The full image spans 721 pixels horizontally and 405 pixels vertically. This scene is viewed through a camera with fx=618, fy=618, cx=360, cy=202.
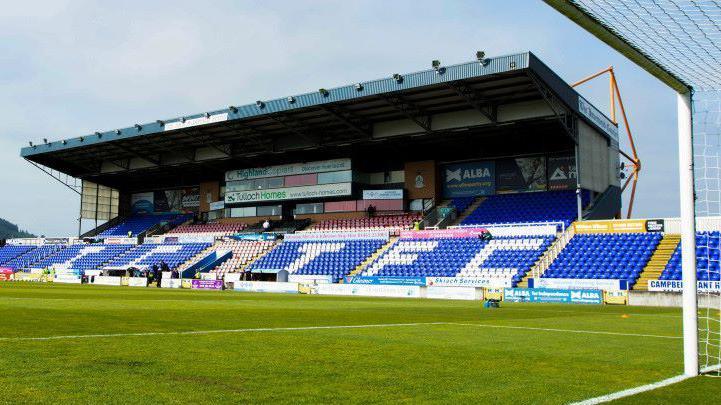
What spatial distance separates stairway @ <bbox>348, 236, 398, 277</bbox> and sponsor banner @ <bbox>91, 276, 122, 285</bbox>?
1997 centimetres

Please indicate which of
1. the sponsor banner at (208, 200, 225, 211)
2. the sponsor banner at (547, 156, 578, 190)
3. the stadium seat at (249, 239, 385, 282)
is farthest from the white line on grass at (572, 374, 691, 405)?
the sponsor banner at (208, 200, 225, 211)

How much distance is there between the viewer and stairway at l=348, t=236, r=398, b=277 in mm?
42750

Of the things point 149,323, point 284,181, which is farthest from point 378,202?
point 149,323

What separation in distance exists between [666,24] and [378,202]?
146ft

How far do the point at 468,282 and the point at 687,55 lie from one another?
27.8 meters

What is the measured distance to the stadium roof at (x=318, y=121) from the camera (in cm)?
3809

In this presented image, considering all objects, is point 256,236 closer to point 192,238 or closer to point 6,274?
point 192,238

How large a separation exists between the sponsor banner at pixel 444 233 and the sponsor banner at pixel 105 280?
2315 cm

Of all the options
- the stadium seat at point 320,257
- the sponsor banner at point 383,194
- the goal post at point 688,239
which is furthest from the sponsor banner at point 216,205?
the goal post at point 688,239

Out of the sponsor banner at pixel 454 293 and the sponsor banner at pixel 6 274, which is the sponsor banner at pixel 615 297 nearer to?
the sponsor banner at pixel 454 293

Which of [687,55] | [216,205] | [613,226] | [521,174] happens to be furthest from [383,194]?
[687,55]

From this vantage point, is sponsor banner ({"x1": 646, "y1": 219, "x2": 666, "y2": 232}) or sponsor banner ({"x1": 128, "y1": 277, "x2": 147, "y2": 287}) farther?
sponsor banner ({"x1": 128, "y1": 277, "x2": 147, "y2": 287})

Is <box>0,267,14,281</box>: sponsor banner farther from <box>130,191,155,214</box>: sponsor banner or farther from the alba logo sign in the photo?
the alba logo sign

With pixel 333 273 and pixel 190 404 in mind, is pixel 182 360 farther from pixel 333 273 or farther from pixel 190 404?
pixel 333 273
